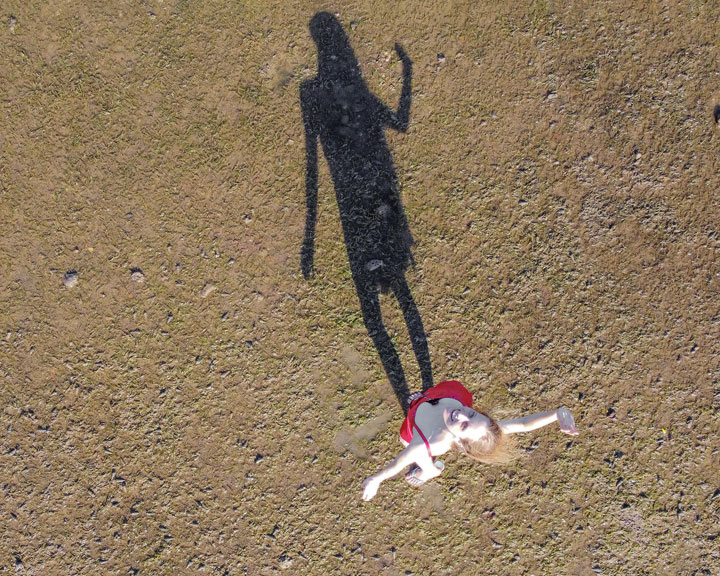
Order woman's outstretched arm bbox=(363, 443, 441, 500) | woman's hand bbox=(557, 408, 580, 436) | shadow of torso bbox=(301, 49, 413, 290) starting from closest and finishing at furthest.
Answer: woman's hand bbox=(557, 408, 580, 436)
woman's outstretched arm bbox=(363, 443, 441, 500)
shadow of torso bbox=(301, 49, 413, 290)

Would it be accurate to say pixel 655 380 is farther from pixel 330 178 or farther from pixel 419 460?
pixel 330 178

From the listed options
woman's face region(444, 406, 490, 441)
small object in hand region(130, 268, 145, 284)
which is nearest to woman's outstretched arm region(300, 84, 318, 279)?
small object in hand region(130, 268, 145, 284)

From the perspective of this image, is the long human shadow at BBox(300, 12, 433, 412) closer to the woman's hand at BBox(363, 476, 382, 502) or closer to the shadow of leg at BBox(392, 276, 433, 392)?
the shadow of leg at BBox(392, 276, 433, 392)

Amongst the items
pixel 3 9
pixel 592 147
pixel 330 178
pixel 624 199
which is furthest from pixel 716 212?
pixel 3 9

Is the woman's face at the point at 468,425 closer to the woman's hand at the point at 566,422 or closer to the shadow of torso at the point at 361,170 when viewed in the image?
the woman's hand at the point at 566,422

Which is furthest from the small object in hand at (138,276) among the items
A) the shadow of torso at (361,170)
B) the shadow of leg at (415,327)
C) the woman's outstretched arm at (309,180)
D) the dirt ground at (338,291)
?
the shadow of leg at (415,327)

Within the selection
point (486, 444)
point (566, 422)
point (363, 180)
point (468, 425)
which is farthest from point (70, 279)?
point (566, 422)
